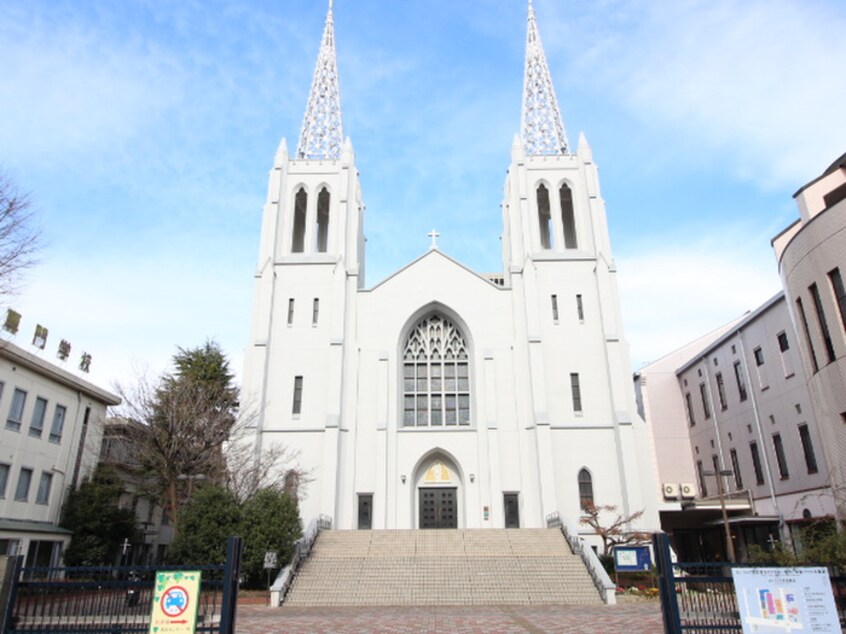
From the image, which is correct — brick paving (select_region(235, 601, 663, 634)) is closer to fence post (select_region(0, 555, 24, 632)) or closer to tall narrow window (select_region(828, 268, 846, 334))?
fence post (select_region(0, 555, 24, 632))

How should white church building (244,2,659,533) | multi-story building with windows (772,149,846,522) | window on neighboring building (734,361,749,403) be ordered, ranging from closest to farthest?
multi-story building with windows (772,149,846,522) → white church building (244,2,659,533) → window on neighboring building (734,361,749,403)

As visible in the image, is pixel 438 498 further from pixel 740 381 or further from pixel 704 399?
pixel 704 399

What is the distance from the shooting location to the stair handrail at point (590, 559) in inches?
680

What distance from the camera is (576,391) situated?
92.2 ft

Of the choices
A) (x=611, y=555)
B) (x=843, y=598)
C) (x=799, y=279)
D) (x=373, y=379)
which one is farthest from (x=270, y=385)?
(x=843, y=598)

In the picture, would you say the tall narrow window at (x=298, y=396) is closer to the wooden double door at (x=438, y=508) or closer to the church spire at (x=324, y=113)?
the wooden double door at (x=438, y=508)

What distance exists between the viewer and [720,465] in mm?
31484

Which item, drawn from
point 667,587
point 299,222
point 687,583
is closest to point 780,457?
point 687,583

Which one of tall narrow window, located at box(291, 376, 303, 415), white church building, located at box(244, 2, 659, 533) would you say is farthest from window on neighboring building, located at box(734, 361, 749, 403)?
tall narrow window, located at box(291, 376, 303, 415)

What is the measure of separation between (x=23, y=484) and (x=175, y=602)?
788 inches

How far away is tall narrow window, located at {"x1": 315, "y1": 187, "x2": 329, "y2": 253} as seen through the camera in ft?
109

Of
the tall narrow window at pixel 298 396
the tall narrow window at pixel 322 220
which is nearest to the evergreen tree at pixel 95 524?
the tall narrow window at pixel 298 396

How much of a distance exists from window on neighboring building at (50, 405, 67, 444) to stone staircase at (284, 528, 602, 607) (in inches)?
454

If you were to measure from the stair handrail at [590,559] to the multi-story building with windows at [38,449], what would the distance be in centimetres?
1854
